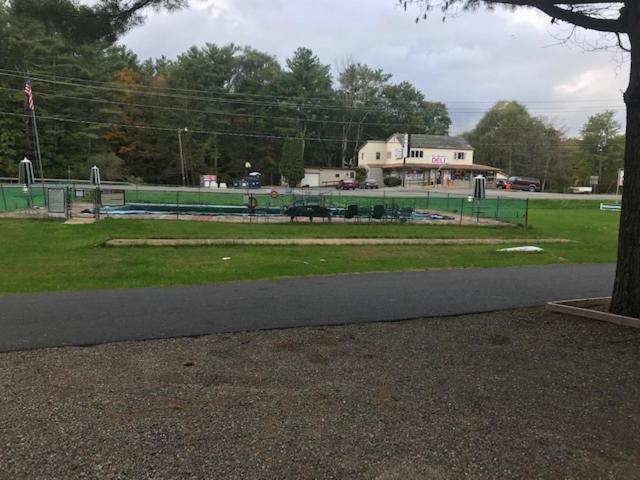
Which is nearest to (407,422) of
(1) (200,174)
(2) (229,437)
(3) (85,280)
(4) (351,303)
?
(2) (229,437)

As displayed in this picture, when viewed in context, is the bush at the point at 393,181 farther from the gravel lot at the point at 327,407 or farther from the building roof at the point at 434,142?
the gravel lot at the point at 327,407

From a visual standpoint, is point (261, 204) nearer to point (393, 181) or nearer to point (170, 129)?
point (170, 129)

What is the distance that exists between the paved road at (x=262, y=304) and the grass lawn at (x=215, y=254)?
5.03ft

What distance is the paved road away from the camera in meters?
6.47

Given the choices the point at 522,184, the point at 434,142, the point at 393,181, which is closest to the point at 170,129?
the point at 393,181

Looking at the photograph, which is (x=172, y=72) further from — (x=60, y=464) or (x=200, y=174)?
(x=60, y=464)

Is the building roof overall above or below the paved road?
above

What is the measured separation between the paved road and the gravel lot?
2.18ft

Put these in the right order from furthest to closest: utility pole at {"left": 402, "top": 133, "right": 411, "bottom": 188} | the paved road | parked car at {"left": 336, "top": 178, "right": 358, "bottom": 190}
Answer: utility pole at {"left": 402, "top": 133, "right": 411, "bottom": 188} → parked car at {"left": 336, "top": 178, "right": 358, "bottom": 190} → the paved road

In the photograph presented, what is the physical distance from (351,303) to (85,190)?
28.5 m

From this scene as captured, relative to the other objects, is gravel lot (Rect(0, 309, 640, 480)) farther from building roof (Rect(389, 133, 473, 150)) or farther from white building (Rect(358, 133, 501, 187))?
building roof (Rect(389, 133, 473, 150))

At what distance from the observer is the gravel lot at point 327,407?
10.8 ft

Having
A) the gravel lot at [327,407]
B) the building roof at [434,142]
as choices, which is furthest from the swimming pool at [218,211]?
the building roof at [434,142]

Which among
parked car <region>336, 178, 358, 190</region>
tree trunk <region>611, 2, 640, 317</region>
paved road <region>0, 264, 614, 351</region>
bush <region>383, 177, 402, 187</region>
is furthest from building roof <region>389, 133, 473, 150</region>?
tree trunk <region>611, 2, 640, 317</region>
